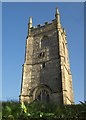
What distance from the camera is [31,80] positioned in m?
31.5

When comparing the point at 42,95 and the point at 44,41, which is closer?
the point at 42,95

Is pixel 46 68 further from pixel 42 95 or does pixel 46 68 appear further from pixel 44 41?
pixel 44 41

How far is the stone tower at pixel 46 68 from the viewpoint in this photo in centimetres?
2908

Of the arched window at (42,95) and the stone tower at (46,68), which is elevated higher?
the stone tower at (46,68)

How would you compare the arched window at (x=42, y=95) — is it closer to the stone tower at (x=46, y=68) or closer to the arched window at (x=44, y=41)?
the stone tower at (x=46, y=68)

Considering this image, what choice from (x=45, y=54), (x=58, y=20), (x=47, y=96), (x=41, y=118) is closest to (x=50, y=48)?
(x=45, y=54)

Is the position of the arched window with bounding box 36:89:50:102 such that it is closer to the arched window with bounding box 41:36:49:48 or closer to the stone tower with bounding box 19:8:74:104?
the stone tower with bounding box 19:8:74:104

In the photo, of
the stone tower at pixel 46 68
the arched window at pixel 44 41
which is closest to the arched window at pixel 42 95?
the stone tower at pixel 46 68

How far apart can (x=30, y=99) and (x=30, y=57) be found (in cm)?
614

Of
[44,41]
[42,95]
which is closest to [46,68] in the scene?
[42,95]

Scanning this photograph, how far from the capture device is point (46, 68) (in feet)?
103

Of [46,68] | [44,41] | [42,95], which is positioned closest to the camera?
[42,95]

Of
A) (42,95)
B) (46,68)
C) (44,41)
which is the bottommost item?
(42,95)

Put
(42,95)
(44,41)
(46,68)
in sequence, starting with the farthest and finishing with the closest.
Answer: (44,41) → (46,68) → (42,95)
